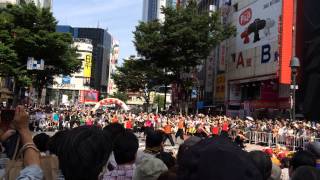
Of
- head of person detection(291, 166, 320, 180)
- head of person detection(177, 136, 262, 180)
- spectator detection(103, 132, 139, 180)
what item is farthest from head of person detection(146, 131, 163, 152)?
head of person detection(177, 136, 262, 180)

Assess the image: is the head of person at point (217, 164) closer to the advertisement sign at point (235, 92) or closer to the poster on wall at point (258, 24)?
the poster on wall at point (258, 24)

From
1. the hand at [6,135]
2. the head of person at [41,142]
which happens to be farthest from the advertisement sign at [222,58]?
the hand at [6,135]

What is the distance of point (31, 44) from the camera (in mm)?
40250

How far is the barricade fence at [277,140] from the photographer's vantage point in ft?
83.9

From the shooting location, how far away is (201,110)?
65438mm

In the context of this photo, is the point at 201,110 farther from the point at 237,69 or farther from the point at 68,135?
the point at 68,135


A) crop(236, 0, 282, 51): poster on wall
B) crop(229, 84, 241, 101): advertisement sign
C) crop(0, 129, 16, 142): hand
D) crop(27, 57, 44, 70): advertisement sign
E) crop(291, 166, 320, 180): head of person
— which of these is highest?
crop(236, 0, 282, 51): poster on wall

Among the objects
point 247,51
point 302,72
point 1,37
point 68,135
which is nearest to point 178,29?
point 247,51

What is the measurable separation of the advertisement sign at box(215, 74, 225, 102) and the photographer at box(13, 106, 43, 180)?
53922mm

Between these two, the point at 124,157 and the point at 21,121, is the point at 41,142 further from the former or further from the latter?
the point at 21,121

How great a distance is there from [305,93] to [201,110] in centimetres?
2633

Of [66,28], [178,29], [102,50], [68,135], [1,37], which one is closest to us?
[68,135]

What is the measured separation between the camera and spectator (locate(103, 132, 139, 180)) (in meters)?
4.54

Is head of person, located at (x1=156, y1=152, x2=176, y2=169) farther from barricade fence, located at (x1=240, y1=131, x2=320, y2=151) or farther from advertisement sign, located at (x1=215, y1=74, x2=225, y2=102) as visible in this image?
advertisement sign, located at (x1=215, y1=74, x2=225, y2=102)
